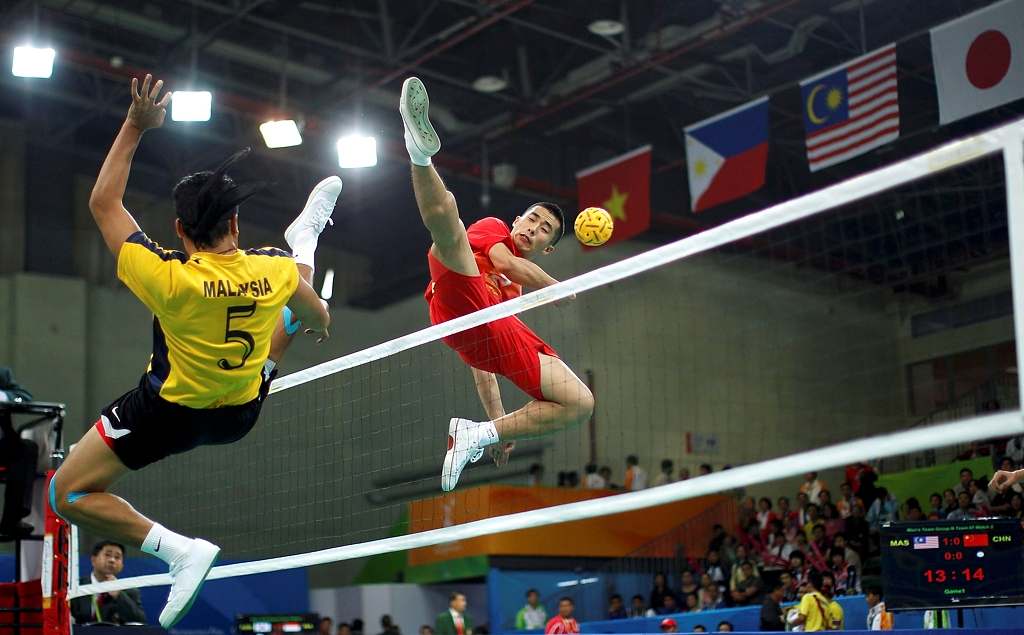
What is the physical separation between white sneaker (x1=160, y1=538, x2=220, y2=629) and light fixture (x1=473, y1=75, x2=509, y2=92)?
1721cm

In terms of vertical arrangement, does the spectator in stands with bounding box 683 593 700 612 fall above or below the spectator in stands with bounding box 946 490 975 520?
below

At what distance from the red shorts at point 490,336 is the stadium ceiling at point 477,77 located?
12.3m

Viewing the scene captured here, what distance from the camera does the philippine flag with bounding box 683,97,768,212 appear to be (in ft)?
56.4

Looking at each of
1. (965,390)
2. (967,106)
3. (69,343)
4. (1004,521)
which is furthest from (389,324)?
(1004,521)

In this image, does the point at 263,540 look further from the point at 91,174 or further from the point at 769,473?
the point at 769,473

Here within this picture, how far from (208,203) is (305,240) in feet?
3.57

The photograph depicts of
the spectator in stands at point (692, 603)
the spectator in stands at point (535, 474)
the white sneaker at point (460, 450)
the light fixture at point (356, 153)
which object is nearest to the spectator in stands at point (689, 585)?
the spectator in stands at point (692, 603)

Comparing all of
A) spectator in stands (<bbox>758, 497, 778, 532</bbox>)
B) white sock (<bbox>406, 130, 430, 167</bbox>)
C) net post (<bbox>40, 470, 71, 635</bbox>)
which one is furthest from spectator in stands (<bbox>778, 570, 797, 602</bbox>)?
white sock (<bbox>406, 130, 430, 167</bbox>)

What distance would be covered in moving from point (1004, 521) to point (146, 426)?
8397 millimetres

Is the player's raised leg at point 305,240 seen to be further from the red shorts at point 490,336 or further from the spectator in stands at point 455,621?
the spectator in stands at point 455,621

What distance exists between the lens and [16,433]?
8.42 m

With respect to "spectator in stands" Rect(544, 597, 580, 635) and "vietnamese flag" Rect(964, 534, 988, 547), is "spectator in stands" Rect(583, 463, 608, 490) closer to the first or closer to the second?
"spectator in stands" Rect(544, 597, 580, 635)

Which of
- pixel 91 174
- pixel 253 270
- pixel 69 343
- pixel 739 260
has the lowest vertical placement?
pixel 253 270

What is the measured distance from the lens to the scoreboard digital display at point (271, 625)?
56.9 ft
